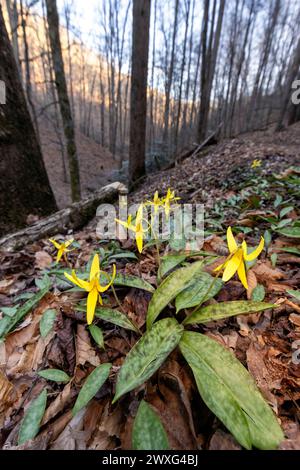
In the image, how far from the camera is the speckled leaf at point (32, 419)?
0.73 meters

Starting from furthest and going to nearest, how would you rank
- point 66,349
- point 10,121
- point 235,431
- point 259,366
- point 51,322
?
point 10,121 < point 51,322 < point 66,349 < point 259,366 < point 235,431

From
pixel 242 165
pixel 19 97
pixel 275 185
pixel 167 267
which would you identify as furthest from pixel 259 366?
pixel 19 97

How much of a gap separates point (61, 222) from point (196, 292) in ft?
6.71

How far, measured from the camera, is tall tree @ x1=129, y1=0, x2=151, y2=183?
4336 millimetres

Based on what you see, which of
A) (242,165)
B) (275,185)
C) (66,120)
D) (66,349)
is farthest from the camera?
(66,120)

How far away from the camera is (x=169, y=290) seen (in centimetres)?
99

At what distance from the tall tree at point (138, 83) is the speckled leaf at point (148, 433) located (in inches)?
187

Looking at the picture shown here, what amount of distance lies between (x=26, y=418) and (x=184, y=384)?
49 centimetres

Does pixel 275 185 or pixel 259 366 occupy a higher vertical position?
pixel 275 185

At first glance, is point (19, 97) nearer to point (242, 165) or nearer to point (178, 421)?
point (242, 165)

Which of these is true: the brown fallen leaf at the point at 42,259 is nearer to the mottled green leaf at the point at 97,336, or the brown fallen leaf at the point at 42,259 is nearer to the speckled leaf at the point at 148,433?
the mottled green leaf at the point at 97,336

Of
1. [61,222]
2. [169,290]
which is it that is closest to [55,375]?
[169,290]

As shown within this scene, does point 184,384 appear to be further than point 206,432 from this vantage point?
Yes

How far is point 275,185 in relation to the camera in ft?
8.20
